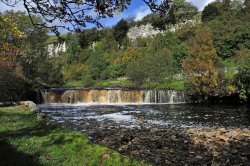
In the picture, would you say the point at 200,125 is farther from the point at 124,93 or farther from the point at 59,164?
the point at 124,93

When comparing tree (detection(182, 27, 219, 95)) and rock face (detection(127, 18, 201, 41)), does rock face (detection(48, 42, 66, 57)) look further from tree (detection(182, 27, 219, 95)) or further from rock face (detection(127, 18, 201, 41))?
tree (detection(182, 27, 219, 95))

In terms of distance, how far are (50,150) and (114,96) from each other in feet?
106

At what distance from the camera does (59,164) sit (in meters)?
9.63

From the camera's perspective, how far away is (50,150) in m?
11.0

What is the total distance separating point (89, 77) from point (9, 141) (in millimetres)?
A: 63954

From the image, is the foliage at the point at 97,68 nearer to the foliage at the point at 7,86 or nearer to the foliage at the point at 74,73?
the foliage at the point at 74,73

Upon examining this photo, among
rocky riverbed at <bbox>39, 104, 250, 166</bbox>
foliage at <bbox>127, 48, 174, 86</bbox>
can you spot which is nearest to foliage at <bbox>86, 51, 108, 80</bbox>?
foliage at <bbox>127, 48, 174, 86</bbox>

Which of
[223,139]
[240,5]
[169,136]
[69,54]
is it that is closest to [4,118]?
[169,136]

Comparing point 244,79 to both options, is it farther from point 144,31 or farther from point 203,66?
point 144,31

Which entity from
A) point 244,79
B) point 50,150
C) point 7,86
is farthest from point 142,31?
point 50,150

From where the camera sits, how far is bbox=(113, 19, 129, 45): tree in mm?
100125

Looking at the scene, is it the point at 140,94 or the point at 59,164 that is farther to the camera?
the point at 140,94

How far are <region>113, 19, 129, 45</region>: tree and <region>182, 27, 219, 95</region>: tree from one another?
60.3m

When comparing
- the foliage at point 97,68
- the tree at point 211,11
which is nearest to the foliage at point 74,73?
the foliage at point 97,68
